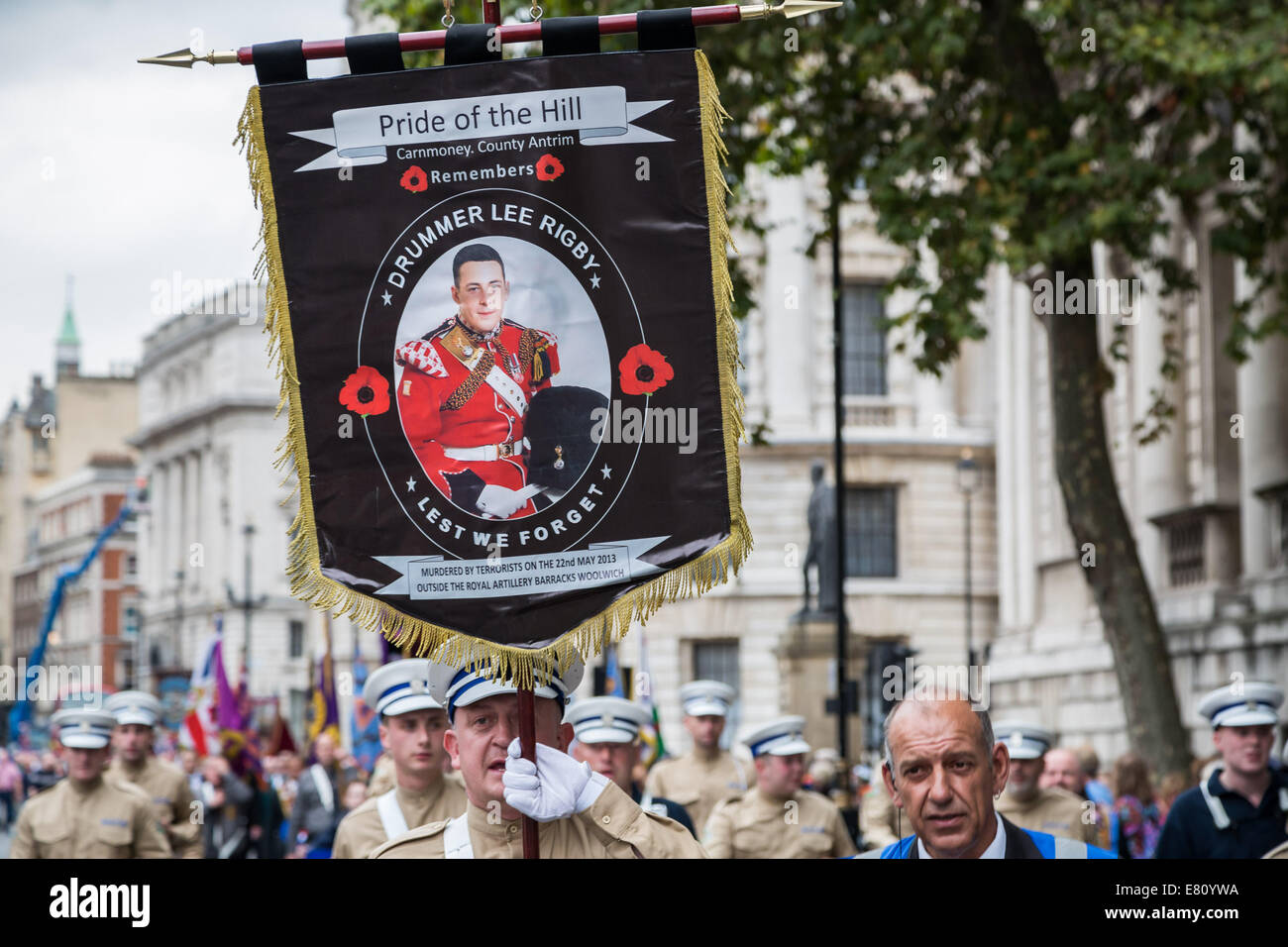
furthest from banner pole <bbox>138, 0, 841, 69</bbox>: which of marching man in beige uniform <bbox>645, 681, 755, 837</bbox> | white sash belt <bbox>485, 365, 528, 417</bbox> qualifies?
marching man in beige uniform <bbox>645, 681, 755, 837</bbox>

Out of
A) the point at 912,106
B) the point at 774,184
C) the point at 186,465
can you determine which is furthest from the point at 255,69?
the point at 186,465

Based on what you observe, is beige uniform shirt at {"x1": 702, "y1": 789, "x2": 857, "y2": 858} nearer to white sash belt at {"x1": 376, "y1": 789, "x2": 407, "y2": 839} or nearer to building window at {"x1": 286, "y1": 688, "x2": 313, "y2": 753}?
white sash belt at {"x1": 376, "y1": 789, "x2": 407, "y2": 839}

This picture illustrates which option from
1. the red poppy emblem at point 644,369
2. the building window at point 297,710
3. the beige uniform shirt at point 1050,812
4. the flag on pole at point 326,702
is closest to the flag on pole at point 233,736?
the flag on pole at point 326,702

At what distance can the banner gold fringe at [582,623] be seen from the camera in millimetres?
4508

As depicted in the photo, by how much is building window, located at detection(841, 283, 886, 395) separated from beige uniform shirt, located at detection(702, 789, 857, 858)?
39649mm

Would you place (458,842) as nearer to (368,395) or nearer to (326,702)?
(368,395)

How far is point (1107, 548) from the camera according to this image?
16.6 metres

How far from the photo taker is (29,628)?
131 m

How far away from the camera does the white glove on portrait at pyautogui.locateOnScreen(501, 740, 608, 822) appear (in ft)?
14.8

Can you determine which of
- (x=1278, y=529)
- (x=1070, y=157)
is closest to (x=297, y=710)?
(x=1278, y=529)

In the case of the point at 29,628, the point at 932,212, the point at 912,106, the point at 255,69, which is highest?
the point at 912,106

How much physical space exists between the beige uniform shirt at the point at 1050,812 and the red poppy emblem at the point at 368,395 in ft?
20.9
